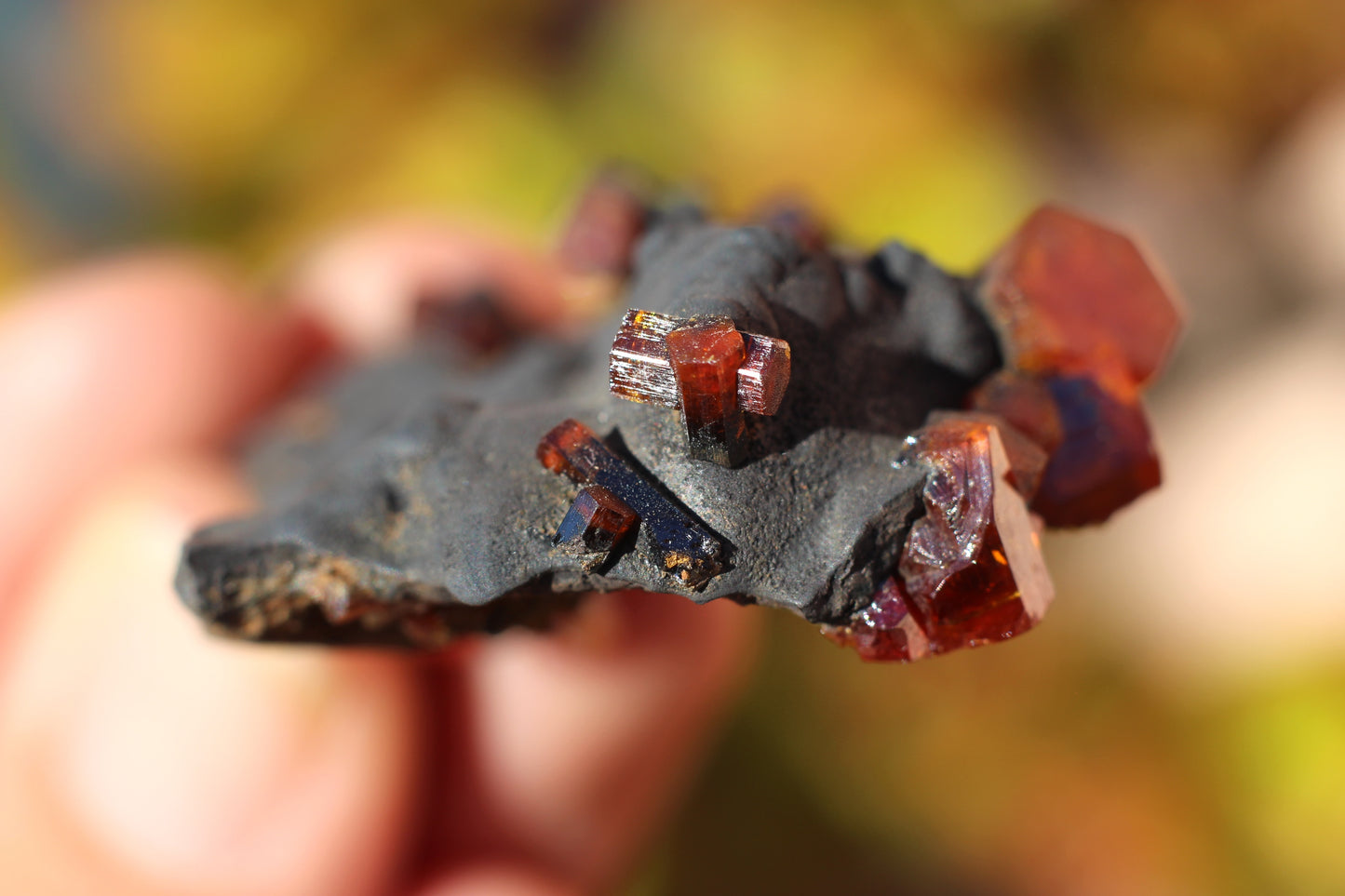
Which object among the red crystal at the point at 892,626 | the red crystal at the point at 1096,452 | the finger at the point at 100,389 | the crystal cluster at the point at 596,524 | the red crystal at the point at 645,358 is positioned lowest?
the finger at the point at 100,389

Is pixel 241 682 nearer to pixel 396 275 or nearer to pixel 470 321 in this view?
pixel 470 321

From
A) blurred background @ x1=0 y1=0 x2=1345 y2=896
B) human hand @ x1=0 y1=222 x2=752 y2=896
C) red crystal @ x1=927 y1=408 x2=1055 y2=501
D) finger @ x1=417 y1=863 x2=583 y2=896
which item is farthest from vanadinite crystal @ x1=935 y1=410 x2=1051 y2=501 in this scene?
blurred background @ x1=0 y1=0 x2=1345 y2=896

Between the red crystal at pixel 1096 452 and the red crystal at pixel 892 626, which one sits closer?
the red crystal at pixel 892 626

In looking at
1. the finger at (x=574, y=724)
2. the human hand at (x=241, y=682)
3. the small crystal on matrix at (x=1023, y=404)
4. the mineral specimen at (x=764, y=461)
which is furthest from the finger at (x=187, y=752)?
the small crystal on matrix at (x=1023, y=404)

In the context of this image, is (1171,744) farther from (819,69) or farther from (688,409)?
(688,409)

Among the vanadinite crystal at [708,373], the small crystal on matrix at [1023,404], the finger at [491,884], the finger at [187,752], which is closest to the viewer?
the vanadinite crystal at [708,373]

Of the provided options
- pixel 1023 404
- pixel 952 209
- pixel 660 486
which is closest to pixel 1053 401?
pixel 1023 404

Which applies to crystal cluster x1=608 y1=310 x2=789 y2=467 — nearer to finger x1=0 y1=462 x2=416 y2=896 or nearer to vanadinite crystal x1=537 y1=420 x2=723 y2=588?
vanadinite crystal x1=537 y1=420 x2=723 y2=588

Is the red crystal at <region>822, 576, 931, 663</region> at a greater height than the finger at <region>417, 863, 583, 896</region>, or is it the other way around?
the red crystal at <region>822, 576, 931, 663</region>

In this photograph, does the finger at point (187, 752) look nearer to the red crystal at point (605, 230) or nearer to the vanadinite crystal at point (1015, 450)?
the red crystal at point (605, 230)
